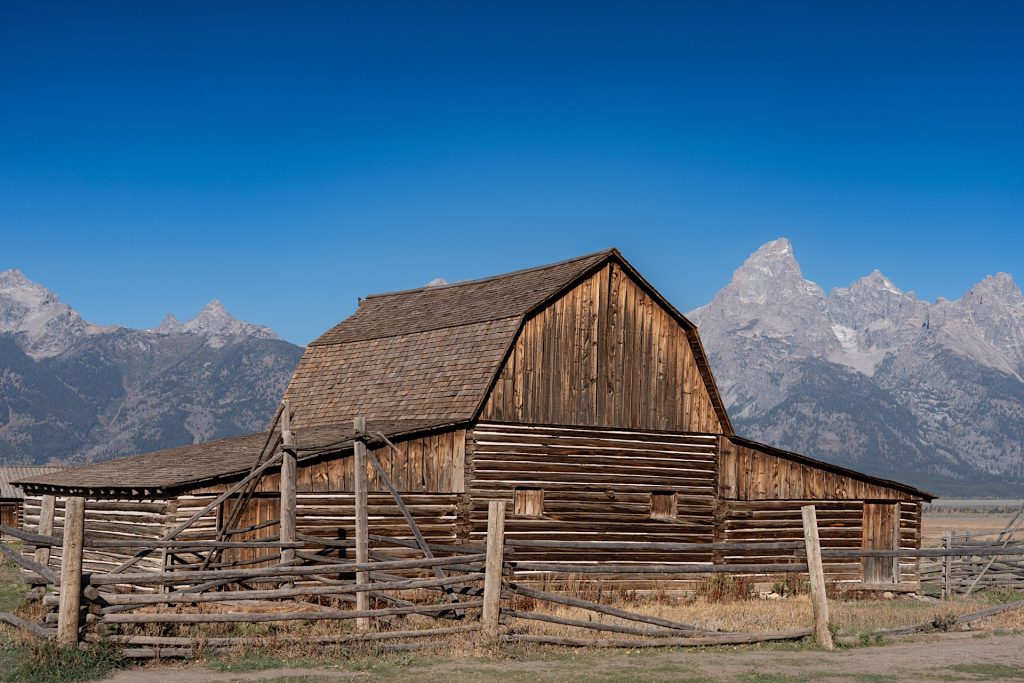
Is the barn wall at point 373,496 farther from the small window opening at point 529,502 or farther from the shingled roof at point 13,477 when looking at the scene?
the shingled roof at point 13,477

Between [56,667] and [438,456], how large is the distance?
13.2m

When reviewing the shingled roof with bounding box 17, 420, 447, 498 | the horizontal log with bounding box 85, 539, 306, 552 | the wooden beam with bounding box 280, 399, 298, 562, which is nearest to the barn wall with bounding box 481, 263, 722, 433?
the shingled roof with bounding box 17, 420, 447, 498

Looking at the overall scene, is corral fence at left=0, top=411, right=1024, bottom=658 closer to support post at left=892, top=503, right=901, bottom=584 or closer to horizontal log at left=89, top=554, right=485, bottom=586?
horizontal log at left=89, top=554, right=485, bottom=586

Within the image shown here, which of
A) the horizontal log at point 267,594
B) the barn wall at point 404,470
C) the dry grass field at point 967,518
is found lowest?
the dry grass field at point 967,518

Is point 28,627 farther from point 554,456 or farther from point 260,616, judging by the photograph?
point 554,456

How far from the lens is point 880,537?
31.7m

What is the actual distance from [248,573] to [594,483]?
523 inches

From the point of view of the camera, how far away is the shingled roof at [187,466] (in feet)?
A: 79.5

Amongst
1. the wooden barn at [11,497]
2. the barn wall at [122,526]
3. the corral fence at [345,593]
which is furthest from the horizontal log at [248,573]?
the wooden barn at [11,497]

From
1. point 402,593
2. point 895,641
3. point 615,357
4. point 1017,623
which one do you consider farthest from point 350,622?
point 615,357

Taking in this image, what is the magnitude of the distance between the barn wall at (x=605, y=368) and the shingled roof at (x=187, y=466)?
2442 mm

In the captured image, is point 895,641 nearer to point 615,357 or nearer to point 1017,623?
point 1017,623

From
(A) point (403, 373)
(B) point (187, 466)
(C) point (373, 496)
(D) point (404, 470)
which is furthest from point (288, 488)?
(A) point (403, 373)

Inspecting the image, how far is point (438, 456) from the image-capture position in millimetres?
26891
